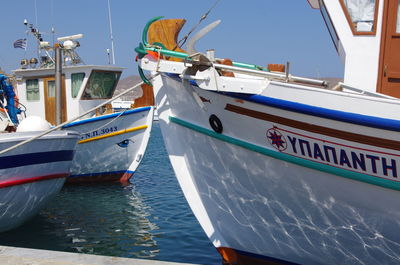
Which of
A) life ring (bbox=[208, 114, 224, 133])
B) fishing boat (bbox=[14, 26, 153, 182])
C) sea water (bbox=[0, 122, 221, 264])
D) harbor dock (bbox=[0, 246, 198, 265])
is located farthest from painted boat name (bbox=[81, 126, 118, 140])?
harbor dock (bbox=[0, 246, 198, 265])

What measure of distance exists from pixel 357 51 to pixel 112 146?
27.7 ft

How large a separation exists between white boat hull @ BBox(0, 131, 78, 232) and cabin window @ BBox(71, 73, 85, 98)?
17.7 feet

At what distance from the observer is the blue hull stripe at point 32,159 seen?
626 centimetres

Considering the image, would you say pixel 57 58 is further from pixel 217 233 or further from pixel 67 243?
pixel 217 233

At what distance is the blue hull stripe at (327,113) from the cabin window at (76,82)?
9.59 meters

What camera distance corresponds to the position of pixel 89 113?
12.3m

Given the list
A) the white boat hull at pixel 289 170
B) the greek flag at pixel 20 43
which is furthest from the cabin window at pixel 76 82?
the white boat hull at pixel 289 170

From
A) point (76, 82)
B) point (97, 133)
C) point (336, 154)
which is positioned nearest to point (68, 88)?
point (76, 82)

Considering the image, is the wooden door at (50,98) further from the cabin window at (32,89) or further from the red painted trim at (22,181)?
the red painted trim at (22,181)

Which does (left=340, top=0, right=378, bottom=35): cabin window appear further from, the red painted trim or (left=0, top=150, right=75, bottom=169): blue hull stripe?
the red painted trim

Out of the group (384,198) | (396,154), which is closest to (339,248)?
(384,198)

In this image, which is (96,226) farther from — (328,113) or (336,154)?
(328,113)

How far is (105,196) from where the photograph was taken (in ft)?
33.7

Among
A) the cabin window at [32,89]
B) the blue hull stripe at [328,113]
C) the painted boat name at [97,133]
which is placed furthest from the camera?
the cabin window at [32,89]
